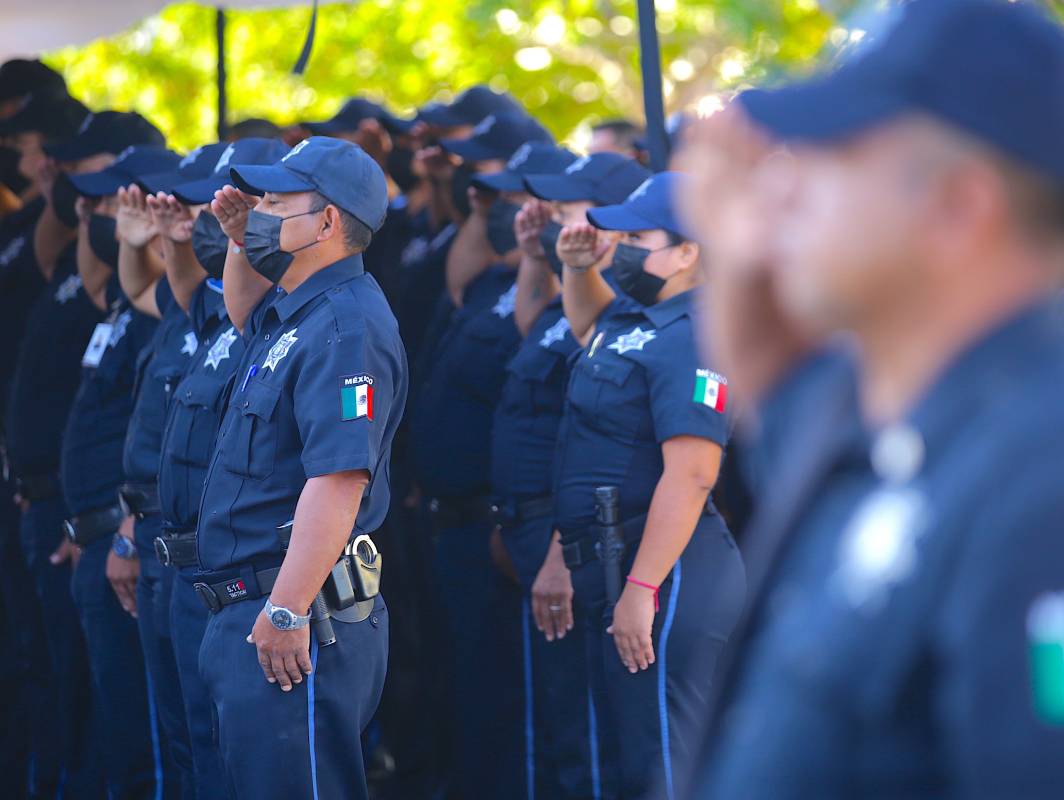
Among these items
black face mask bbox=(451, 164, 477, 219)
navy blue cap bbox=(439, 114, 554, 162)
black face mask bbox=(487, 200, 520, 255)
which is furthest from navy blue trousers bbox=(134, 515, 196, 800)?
navy blue cap bbox=(439, 114, 554, 162)

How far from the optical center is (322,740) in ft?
11.7

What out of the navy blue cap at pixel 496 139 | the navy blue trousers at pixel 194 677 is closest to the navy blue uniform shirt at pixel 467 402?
the navy blue cap at pixel 496 139

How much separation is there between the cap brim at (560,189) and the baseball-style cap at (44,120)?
97.2 inches

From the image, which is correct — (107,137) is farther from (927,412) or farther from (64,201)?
(927,412)

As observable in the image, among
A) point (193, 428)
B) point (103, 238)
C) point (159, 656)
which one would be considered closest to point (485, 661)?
point (159, 656)

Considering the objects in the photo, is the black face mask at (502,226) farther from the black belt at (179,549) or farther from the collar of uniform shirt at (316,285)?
the black belt at (179,549)

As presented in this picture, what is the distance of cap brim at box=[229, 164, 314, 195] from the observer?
3756 mm

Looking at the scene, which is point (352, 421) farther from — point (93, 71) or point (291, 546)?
point (93, 71)

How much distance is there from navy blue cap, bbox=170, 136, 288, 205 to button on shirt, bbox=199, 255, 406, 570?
88 centimetres

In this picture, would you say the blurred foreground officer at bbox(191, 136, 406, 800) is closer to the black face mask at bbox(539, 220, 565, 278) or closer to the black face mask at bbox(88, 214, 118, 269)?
the black face mask at bbox(539, 220, 565, 278)

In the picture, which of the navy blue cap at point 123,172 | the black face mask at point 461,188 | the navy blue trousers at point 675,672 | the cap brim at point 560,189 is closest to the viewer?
the navy blue trousers at point 675,672

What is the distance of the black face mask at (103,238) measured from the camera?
521 centimetres

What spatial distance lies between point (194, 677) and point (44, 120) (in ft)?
10.9

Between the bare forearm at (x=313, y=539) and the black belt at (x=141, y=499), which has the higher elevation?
the black belt at (x=141, y=499)
